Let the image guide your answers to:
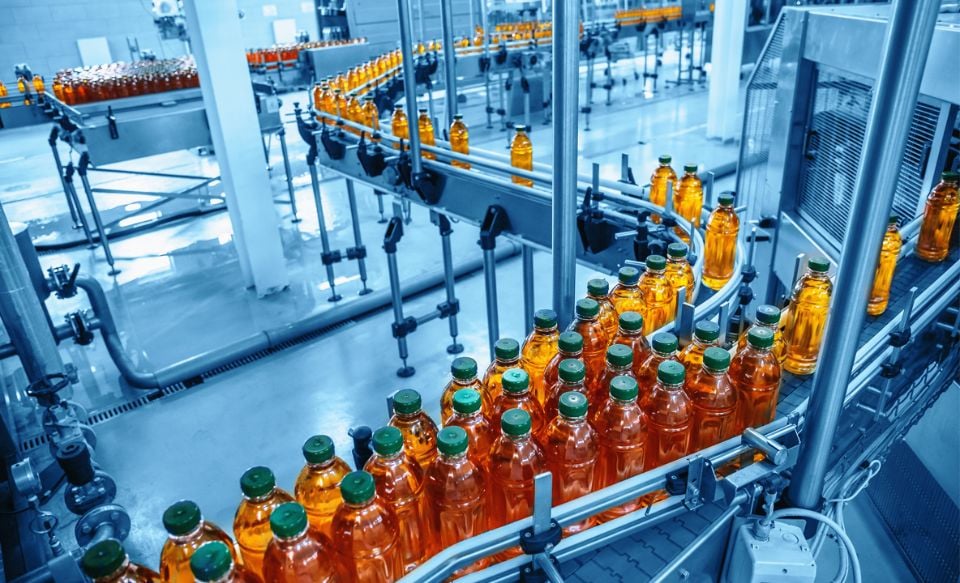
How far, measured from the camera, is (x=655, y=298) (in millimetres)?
1454

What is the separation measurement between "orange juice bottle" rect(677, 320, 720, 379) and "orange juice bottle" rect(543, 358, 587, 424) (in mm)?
203

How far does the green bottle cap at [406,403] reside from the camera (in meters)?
0.95

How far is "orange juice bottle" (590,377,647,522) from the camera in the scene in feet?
3.05

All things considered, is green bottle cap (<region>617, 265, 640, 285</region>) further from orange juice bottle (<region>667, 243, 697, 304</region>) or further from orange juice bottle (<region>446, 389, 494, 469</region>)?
orange juice bottle (<region>446, 389, 494, 469</region>)

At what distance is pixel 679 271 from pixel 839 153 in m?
1.14

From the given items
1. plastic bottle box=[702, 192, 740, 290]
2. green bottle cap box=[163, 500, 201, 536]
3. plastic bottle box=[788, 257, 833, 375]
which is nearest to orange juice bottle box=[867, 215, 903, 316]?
plastic bottle box=[788, 257, 833, 375]

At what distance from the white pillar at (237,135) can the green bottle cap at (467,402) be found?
11.5 ft

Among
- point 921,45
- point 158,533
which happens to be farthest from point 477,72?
point 921,45

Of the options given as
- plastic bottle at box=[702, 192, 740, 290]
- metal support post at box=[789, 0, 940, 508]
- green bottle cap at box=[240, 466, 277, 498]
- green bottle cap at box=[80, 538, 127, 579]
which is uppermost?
metal support post at box=[789, 0, 940, 508]

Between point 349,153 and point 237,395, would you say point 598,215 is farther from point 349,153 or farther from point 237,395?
point 237,395

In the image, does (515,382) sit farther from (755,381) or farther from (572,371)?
(755,381)

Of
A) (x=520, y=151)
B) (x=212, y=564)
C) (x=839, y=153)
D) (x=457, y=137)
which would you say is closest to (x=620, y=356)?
(x=212, y=564)

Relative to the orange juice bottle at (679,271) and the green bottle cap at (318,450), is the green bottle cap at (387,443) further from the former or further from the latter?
the orange juice bottle at (679,271)

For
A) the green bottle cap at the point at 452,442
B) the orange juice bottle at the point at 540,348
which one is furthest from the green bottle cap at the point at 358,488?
the orange juice bottle at the point at 540,348
